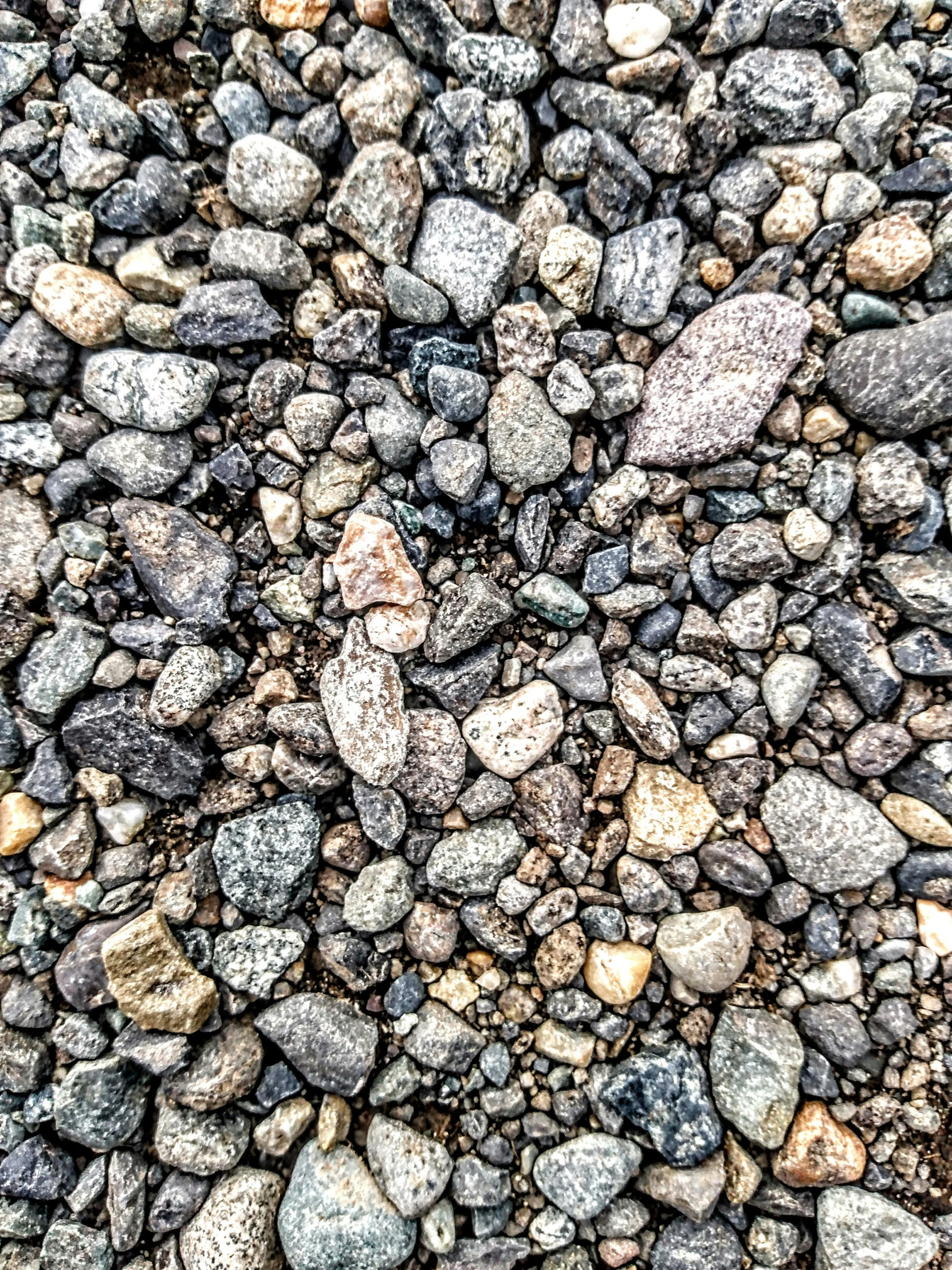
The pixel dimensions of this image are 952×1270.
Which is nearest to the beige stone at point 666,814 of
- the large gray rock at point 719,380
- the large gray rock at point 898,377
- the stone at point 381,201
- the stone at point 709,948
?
the stone at point 709,948

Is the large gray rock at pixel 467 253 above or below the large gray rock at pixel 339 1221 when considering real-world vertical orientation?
above

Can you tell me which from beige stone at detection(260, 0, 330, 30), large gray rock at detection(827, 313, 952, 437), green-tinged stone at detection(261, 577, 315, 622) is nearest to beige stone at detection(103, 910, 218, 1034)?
green-tinged stone at detection(261, 577, 315, 622)

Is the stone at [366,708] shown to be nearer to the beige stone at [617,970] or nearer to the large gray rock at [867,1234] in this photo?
the beige stone at [617,970]

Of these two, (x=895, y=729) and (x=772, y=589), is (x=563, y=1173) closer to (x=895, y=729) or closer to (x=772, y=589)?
(x=895, y=729)

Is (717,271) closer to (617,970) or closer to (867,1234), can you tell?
(617,970)

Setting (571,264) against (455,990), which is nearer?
(571,264)

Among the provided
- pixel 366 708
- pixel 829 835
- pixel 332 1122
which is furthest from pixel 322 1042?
pixel 829 835

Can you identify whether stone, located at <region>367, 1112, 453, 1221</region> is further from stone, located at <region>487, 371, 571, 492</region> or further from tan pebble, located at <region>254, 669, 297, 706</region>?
stone, located at <region>487, 371, 571, 492</region>
